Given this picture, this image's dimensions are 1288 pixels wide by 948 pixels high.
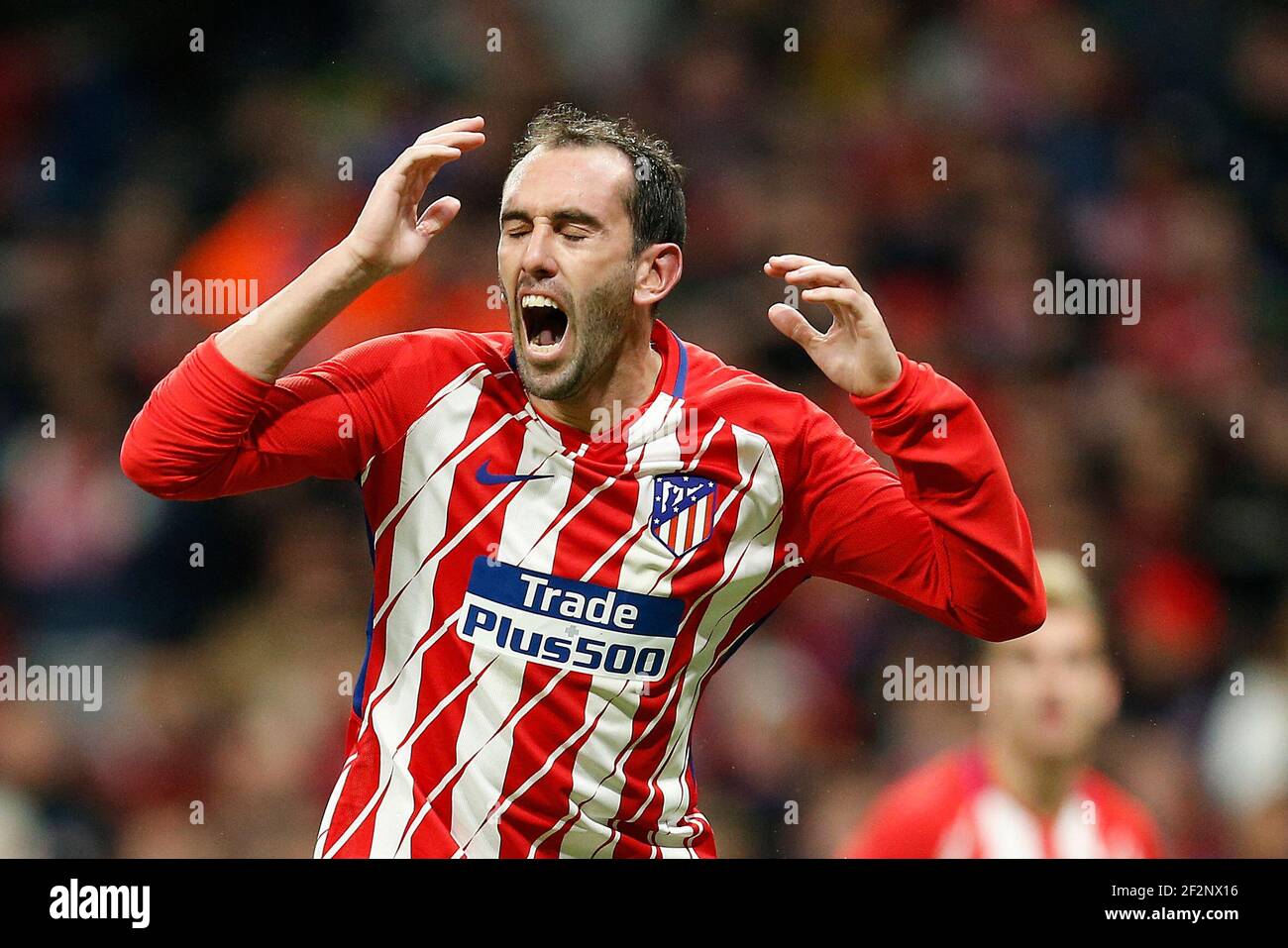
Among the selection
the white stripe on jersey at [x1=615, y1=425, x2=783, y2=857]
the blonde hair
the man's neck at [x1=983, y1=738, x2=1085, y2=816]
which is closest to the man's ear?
the white stripe on jersey at [x1=615, y1=425, x2=783, y2=857]

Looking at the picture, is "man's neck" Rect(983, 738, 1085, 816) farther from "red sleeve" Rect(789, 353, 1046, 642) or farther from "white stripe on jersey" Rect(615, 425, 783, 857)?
"white stripe on jersey" Rect(615, 425, 783, 857)

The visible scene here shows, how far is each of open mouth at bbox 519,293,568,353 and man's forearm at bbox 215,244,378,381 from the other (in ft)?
1.07

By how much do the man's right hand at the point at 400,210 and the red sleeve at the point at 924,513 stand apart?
0.76 metres

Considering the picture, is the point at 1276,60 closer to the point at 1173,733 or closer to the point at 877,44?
the point at 877,44

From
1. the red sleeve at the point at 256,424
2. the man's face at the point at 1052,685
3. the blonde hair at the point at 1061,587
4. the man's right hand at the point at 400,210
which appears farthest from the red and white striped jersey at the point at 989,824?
the man's right hand at the point at 400,210

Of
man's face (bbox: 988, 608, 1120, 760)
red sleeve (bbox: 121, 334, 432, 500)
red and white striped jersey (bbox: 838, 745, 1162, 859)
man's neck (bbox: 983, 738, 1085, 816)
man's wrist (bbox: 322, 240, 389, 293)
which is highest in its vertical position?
man's wrist (bbox: 322, 240, 389, 293)

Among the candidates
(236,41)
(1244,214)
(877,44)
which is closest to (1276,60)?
(1244,214)

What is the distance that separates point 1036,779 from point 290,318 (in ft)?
6.88

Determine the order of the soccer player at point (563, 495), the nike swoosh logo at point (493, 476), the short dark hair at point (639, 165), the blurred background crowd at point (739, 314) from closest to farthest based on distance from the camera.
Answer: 1. the soccer player at point (563, 495)
2. the nike swoosh logo at point (493, 476)
3. the short dark hair at point (639, 165)
4. the blurred background crowd at point (739, 314)

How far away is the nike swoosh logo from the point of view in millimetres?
2645

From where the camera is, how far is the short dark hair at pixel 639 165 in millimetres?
2775

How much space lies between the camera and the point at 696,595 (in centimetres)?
268

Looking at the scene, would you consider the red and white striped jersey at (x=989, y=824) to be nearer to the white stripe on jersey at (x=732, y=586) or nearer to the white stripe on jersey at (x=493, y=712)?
the white stripe on jersey at (x=732, y=586)

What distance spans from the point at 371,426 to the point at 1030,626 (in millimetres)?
1167
